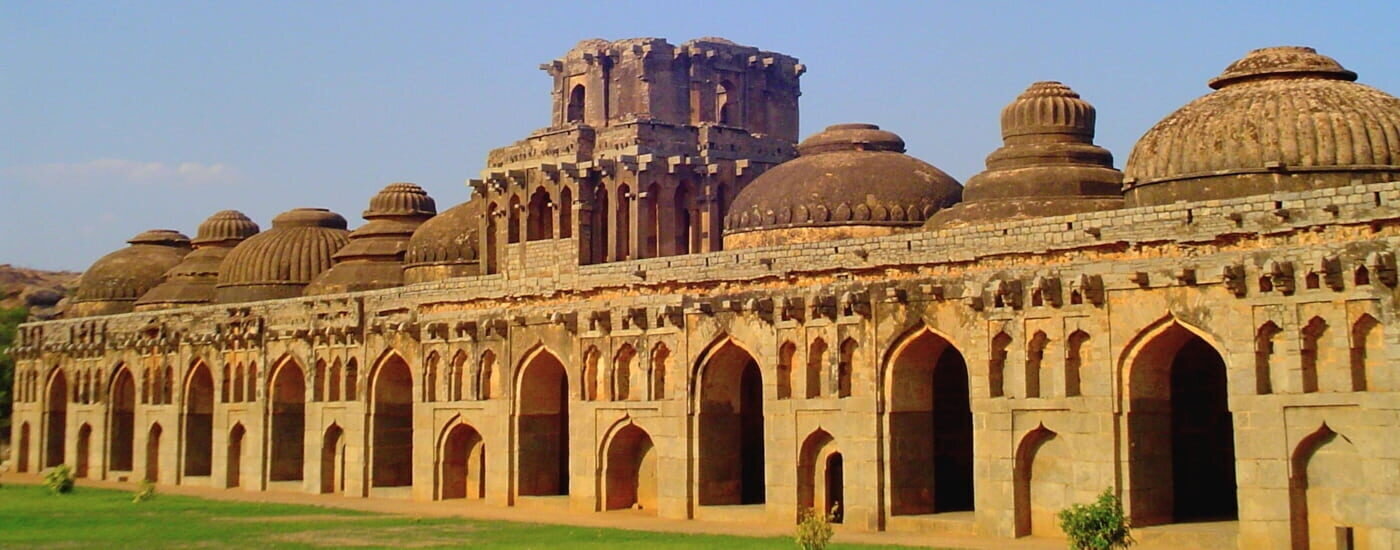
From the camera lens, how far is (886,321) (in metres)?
25.8

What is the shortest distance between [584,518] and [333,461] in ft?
33.8

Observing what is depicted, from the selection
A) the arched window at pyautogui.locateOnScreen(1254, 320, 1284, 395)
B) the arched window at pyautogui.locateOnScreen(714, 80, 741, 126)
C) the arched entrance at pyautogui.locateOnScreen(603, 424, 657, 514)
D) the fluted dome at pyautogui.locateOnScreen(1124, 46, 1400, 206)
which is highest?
the arched window at pyautogui.locateOnScreen(714, 80, 741, 126)

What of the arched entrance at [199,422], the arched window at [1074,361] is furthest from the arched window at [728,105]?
the arched window at [1074,361]

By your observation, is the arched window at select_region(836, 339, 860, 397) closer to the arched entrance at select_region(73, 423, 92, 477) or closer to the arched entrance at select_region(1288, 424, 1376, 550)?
the arched entrance at select_region(1288, 424, 1376, 550)

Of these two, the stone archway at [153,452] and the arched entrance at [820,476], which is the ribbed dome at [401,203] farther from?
the arched entrance at [820,476]

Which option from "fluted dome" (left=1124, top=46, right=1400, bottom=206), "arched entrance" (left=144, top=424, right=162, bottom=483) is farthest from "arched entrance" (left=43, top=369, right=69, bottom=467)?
"fluted dome" (left=1124, top=46, right=1400, bottom=206)

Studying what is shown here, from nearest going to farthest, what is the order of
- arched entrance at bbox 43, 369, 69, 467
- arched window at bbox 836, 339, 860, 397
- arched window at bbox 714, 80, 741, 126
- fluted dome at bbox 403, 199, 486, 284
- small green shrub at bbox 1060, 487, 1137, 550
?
1. small green shrub at bbox 1060, 487, 1137, 550
2. arched window at bbox 836, 339, 860, 397
3. arched window at bbox 714, 80, 741, 126
4. fluted dome at bbox 403, 199, 486, 284
5. arched entrance at bbox 43, 369, 69, 467

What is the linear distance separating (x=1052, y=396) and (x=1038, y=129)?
22.5ft

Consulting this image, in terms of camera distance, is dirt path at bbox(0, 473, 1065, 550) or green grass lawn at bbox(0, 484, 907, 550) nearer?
dirt path at bbox(0, 473, 1065, 550)

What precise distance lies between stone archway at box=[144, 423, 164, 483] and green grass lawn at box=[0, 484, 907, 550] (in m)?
9.34

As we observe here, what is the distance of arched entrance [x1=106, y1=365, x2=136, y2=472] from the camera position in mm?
46406

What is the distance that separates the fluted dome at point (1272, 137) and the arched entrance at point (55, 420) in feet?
115

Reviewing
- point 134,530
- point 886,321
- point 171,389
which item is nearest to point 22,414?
point 171,389

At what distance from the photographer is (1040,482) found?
950 inches
